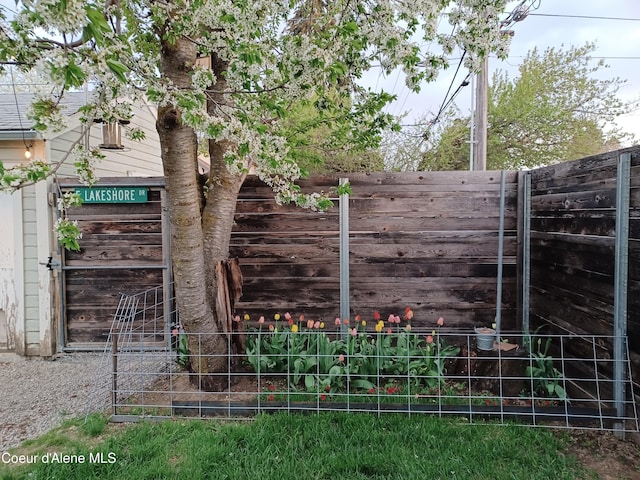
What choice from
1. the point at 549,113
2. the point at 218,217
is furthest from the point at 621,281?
the point at 549,113

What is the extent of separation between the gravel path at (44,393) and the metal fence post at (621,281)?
376 centimetres

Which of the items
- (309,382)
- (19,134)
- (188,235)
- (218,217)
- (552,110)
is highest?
(552,110)

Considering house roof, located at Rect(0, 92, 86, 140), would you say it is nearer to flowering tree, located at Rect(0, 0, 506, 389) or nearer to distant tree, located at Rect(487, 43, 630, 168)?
flowering tree, located at Rect(0, 0, 506, 389)

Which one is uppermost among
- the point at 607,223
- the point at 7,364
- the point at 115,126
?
the point at 115,126

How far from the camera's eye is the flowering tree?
2080mm

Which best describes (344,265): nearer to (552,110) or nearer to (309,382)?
(309,382)

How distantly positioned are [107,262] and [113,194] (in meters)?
0.78

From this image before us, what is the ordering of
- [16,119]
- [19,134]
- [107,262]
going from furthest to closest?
[16,119]
[107,262]
[19,134]

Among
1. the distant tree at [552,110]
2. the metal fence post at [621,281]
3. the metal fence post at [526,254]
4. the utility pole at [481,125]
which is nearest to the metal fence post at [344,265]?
the metal fence post at [526,254]

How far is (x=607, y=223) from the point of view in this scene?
2604 millimetres

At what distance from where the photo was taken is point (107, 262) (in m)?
4.28

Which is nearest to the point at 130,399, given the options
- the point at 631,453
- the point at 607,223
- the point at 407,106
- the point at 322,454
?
the point at 322,454

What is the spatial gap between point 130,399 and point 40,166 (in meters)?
1.94

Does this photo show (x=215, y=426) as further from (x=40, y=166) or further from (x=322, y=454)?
(x=40, y=166)
